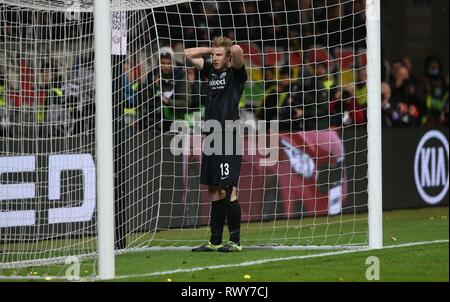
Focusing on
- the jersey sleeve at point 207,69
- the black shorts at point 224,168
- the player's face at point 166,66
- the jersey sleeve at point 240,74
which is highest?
the player's face at point 166,66

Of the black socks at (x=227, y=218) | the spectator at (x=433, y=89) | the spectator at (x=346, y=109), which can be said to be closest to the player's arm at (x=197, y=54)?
the black socks at (x=227, y=218)

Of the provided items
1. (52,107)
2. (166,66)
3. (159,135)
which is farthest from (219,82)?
(166,66)

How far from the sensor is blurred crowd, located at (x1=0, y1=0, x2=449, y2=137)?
12.0 m

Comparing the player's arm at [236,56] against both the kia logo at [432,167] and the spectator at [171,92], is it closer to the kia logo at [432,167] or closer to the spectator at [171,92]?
the spectator at [171,92]

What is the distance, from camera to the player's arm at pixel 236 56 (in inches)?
421

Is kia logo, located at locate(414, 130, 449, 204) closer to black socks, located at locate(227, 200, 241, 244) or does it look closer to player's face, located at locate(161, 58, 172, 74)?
player's face, located at locate(161, 58, 172, 74)

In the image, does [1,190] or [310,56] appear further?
[310,56]

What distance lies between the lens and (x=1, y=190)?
11.6 m

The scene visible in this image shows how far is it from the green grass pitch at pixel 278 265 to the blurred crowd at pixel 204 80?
6.35 feet

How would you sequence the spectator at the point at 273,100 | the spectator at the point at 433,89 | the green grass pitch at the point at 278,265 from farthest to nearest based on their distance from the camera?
the spectator at the point at 433,89 < the spectator at the point at 273,100 < the green grass pitch at the point at 278,265

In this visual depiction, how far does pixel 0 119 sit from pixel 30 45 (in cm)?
86

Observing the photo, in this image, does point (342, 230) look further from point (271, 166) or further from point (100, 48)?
point (100, 48)
